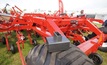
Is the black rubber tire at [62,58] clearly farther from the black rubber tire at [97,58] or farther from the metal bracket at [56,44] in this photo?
the black rubber tire at [97,58]

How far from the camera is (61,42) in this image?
1.31 meters

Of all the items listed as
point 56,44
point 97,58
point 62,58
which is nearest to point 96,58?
point 97,58

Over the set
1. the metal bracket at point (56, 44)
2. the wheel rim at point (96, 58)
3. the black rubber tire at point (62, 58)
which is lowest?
the wheel rim at point (96, 58)

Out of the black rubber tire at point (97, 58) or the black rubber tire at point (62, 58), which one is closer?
the black rubber tire at point (62, 58)

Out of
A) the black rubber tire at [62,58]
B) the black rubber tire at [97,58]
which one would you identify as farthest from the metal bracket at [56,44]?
the black rubber tire at [97,58]

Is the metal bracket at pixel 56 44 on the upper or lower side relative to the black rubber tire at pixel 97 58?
upper

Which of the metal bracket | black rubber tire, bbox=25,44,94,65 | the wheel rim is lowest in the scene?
the wheel rim

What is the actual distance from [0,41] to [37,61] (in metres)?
5.37

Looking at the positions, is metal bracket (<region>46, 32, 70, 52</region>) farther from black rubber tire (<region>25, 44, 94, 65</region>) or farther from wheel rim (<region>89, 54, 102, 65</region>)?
wheel rim (<region>89, 54, 102, 65</region>)

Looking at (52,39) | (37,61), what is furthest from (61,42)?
(37,61)

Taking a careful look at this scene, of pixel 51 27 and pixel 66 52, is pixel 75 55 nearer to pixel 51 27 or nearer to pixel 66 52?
pixel 66 52

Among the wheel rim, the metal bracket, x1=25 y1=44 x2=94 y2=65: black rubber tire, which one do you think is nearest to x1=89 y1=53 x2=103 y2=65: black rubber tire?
the wheel rim

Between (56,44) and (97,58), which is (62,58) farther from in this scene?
(97,58)

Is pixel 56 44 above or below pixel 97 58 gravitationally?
above
